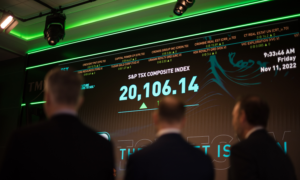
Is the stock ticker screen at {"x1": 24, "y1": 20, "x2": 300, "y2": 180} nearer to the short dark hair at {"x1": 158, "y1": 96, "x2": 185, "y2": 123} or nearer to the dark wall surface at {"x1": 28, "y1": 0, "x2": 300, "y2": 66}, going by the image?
the dark wall surface at {"x1": 28, "y1": 0, "x2": 300, "y2": 66}

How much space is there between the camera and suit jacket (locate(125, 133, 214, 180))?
1523mm

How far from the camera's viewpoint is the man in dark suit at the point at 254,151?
170 cm

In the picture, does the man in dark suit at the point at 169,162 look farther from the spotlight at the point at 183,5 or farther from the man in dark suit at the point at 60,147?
the spotlight at the point at 183,5

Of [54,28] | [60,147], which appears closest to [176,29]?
[54,28]

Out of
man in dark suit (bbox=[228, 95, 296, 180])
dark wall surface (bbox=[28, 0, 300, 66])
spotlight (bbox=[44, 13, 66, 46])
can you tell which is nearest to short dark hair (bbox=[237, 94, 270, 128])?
man in dark suit (bbox=[228, 95, 296, 180])

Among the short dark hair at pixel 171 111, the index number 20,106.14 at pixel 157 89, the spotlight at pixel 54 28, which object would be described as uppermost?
the spotlight at pixel 54 28

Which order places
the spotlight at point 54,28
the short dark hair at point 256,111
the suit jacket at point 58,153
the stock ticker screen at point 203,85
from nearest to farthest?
1. the suit jacket at point 58,153
2. the short dark hair at point 256,111
3. the stock ticker screen at point 203,85
4. the spotlight at point 54,28

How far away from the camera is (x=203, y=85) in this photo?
14.1 feet

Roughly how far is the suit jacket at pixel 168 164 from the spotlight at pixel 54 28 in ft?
12.2

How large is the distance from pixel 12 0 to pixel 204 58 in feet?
10.3

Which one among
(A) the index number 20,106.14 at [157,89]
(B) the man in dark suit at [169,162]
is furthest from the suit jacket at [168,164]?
(A) the index number 20,106.14 at [157,89]

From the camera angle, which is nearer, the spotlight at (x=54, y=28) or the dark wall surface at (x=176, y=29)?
the dark wall surface at (x=176, y=29)

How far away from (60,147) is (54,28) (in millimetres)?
3837

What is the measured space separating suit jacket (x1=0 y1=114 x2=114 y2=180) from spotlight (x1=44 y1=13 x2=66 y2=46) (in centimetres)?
370
